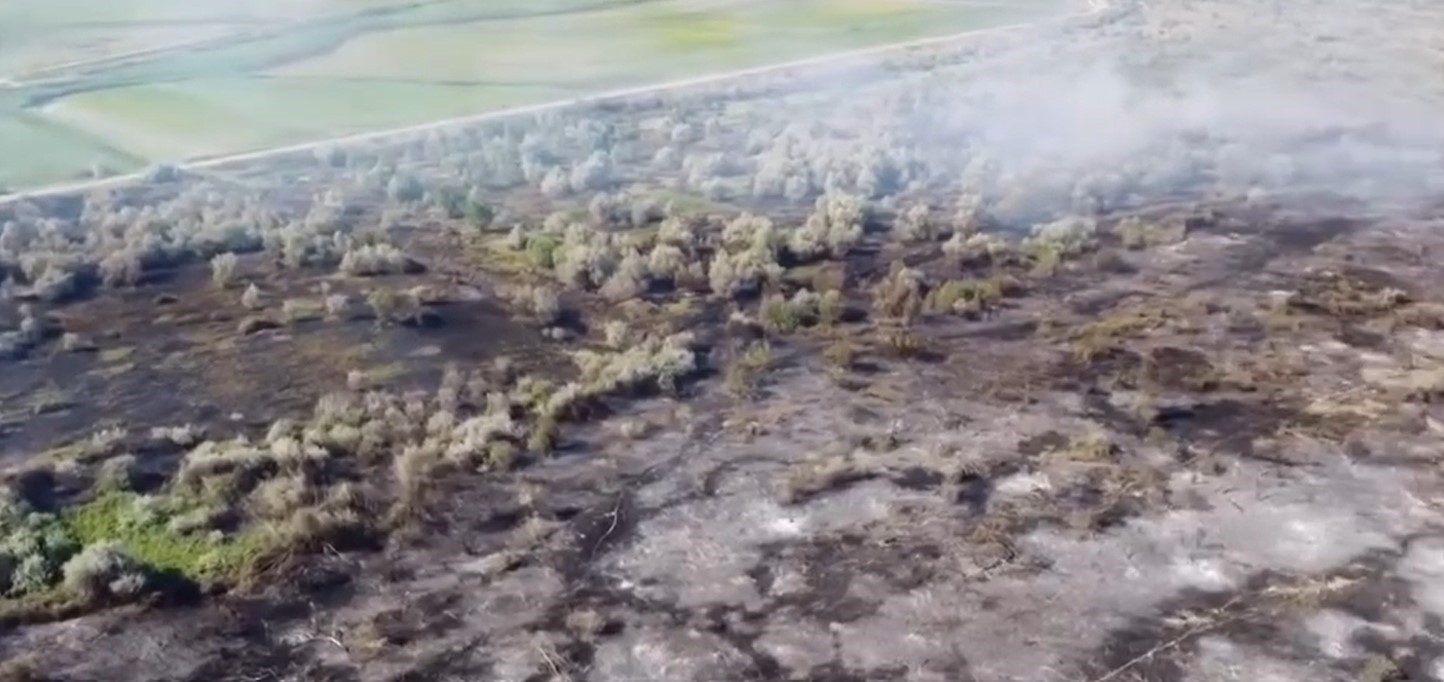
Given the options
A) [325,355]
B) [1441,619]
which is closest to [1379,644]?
[1441,619]

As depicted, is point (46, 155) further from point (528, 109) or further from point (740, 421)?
point (740, 421)

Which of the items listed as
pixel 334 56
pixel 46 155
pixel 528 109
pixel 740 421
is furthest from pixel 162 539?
pixel 334 56

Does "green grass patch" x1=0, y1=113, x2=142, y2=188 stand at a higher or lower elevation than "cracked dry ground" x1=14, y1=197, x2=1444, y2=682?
higher

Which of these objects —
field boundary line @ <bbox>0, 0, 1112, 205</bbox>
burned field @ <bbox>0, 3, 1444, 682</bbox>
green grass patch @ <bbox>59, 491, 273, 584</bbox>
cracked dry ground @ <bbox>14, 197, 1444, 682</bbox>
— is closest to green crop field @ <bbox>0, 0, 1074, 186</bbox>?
field boundary line @ <bbox>0, 0, 1112, 205</bbox>

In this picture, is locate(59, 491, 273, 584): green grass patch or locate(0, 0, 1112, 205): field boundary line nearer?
locate(59, 491, 273, 584): green grass patch

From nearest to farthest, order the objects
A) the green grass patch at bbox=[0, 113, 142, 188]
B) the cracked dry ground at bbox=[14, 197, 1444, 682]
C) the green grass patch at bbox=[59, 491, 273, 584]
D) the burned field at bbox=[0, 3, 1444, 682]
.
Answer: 1. the cracked dry ground at bbox=[14, 197, 1444, 682]
2. the burned field at bbox=[0, 3, 1444, 682]
3. the green grass patch at bbox=[59, 491, 273, 584]
4. the green grass patch at bbox=[0, 113, 142, 188]

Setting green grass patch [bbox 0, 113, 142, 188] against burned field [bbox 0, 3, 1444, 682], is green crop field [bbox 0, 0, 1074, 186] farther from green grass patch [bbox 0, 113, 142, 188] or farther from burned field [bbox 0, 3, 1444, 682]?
burned field [bbox 0, 3, 1444, 682]
